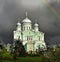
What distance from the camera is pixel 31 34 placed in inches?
4262

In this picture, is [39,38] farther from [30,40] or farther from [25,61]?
[25,61]

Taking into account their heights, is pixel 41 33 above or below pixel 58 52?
above

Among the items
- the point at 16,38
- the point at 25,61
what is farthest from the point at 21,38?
the point at 25,61

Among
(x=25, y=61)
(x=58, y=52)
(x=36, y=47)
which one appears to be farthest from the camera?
(x=36, y=47)

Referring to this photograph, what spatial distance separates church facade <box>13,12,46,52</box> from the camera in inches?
4232

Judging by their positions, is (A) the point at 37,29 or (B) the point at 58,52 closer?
(B) the point at 58,52

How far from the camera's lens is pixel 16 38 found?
108 metres

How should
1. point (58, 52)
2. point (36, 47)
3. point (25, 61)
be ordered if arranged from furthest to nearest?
point (36, 47) < point (25, 61) < point (58, 52)

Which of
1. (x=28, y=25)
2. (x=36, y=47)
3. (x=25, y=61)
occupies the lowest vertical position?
(x=25, y=61)

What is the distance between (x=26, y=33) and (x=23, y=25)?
271 cm

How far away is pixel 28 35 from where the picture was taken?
355 ft

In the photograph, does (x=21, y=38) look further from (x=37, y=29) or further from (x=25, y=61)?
(x=25, y=61)

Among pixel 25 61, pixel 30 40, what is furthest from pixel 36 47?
pixel 25 61

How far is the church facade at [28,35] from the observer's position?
107m
